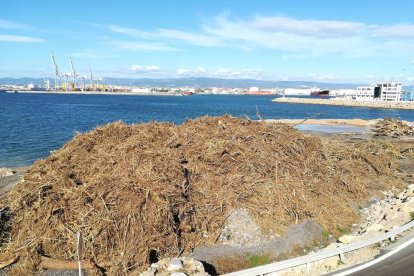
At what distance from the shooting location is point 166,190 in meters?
12.5

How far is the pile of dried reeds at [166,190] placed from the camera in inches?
435

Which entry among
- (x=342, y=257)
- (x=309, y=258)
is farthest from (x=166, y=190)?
(x=342, y=257)

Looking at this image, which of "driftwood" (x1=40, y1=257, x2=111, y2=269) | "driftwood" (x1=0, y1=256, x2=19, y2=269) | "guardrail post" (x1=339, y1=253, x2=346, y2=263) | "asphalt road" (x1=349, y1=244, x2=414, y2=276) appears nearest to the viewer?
"asphalt road" (x1=349, y1=244, x2=414, y2=276)

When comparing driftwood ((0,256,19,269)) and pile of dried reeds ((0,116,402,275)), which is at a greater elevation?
pile of dried reeds ((0,116,402,275))

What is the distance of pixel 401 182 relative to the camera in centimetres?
2111

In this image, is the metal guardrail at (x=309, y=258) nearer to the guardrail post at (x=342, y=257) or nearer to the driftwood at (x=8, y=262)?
the guardrail post at (x=342, y=257)

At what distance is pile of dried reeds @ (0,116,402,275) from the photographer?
11.1 m

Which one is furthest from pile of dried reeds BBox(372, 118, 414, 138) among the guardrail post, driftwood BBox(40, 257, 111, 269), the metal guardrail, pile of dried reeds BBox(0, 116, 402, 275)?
driftwood BBox(40, 257, 111, 269)

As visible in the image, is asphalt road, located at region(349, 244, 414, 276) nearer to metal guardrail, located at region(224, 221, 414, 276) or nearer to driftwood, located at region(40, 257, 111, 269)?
metal guardrail, located at region(224, 221, 414, 276)

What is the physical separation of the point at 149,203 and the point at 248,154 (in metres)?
5.66

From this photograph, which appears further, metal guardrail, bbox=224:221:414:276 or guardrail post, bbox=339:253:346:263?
guardrail post, bbox=339:253:346:263

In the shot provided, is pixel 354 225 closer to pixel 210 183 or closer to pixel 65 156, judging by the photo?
pixel 210 183

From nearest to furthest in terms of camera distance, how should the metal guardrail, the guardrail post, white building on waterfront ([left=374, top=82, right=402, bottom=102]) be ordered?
the metal guardrail < the guardrail post < white building on waterfront ([left=374, top=82, right=402, bottom=102])

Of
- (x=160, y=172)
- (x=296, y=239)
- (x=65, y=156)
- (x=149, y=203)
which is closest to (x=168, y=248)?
(x=149, y=203)
